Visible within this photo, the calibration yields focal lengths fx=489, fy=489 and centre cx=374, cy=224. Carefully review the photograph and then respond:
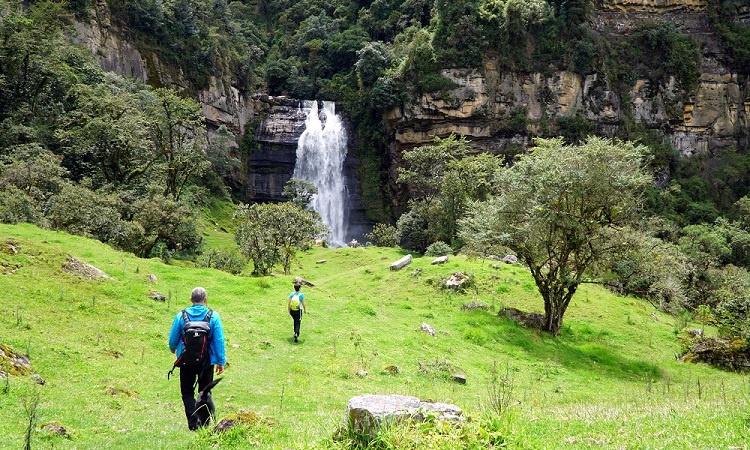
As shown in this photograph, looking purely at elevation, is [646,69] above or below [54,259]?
above

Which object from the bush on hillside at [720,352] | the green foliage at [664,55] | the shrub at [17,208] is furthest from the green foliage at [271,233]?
the green foliage at [664,55]

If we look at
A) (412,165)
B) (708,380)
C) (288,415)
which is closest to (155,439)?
(288,415)

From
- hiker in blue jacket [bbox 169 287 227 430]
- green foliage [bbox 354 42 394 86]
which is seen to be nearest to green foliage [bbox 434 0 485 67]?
green foliage [bbox 354 42 394 86]

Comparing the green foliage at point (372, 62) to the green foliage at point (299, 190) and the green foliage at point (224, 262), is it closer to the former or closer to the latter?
the green foliage at point (299, 190)

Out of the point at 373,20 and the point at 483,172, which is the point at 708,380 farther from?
the point at 373,20

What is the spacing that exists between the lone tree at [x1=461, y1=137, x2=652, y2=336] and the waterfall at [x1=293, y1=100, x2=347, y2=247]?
135 ft

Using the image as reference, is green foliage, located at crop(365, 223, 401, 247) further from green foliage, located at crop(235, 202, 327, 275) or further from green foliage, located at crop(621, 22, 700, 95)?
green foliage, located at crop(621, 22, 700, 95)

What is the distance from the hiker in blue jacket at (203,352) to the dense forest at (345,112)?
16.7 meters

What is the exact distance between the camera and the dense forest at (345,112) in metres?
26.8

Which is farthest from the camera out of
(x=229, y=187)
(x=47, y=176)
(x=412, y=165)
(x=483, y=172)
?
(x=229, y=187)

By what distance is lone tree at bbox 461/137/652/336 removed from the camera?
18312mm

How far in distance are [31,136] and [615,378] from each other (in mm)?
35756

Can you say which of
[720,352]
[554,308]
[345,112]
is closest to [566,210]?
[554,308]

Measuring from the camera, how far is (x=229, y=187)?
61500mm
